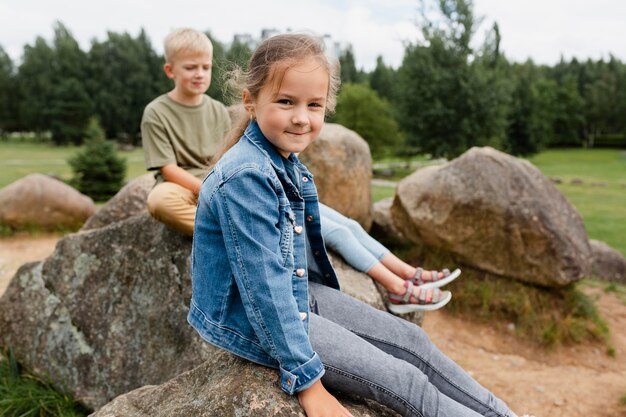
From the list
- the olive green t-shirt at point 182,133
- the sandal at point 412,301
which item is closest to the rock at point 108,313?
the olive green t-shirt at point 182,133

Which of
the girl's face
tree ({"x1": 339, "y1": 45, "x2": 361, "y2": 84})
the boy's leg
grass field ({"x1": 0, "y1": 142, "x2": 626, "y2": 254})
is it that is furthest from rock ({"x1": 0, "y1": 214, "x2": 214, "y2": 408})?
tree ({"x1": 339, "y1": 45, "x2": 361, "y2": 84})

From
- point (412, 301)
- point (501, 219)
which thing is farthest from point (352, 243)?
point (501, 219)

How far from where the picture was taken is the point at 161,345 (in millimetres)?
3225

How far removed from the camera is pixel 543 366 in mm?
5242

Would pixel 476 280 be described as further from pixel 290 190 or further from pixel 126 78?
pixel 126 78

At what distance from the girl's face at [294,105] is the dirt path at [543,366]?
11.1 ft

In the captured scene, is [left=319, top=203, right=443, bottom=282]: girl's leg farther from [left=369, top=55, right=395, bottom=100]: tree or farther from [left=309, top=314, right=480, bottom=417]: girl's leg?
[left=369, top=55, right=395, bottom=100]: tree

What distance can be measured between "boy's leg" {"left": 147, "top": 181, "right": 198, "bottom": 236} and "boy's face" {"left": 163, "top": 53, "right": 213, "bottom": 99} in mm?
755

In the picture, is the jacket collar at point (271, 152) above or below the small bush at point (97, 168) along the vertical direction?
above

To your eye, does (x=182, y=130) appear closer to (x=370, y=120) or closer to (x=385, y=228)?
(x=385, y=228)

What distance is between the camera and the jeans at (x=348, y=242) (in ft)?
10.4

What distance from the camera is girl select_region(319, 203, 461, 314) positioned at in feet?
10.00

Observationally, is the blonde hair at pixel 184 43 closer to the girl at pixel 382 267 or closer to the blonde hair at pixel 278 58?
the girl at pixel 382 267

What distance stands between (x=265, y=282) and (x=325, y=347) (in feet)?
1.25
